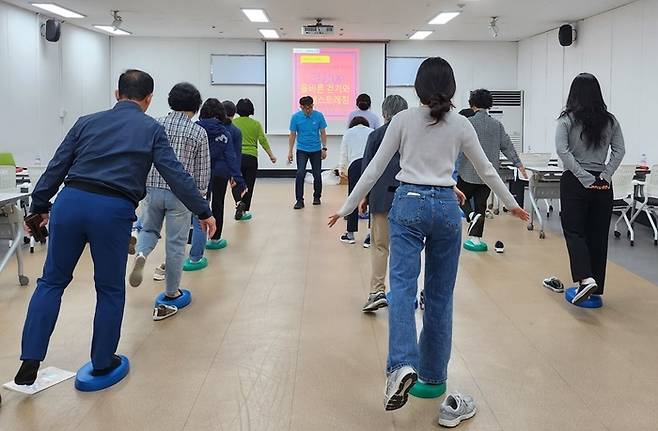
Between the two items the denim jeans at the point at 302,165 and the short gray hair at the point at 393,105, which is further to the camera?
the denim jeans at the point at 302,165

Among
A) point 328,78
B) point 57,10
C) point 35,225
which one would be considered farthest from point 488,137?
point 328,78

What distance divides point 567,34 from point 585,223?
23.7ft

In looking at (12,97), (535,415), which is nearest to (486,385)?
(535,415)

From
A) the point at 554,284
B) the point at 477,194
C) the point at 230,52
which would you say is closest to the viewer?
the point at 554,284

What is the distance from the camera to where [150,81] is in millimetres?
3180

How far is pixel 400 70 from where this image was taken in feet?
44.8

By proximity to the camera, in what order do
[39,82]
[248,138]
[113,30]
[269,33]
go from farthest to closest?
[269,33]
[113,30]
[39,82]
[248,138]

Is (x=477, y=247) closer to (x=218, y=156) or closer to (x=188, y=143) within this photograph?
(x=218, y=156)

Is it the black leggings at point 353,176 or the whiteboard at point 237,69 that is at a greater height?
the whiteboard at point 237,69

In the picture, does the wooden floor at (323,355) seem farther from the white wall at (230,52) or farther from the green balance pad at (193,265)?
the white wall at (230,52)

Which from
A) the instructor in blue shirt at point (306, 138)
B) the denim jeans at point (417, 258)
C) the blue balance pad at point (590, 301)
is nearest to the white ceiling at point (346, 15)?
the instructor in blue shirt at point (306, 138)

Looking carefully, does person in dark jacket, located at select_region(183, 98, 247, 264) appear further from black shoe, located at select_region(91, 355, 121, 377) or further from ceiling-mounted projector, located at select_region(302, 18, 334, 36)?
Answer: ceiling-mounted projector, located at select_region(302, 18, 334, 36)

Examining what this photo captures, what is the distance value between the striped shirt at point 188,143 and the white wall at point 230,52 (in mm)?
9538

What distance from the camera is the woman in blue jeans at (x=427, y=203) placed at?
2594 mm
